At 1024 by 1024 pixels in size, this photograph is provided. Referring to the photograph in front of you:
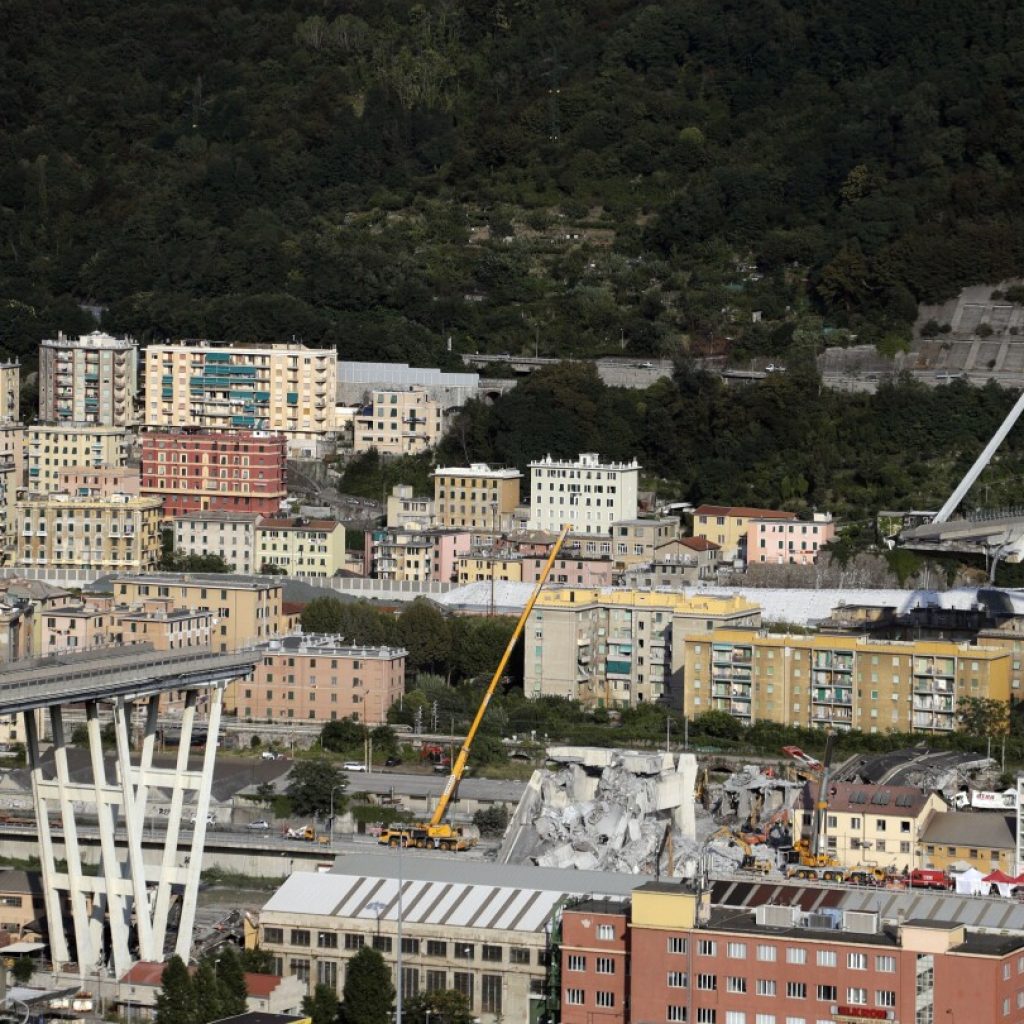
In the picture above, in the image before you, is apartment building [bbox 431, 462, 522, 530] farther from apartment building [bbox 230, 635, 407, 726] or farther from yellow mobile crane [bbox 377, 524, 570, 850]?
yellow mobile crane [bbox 377, 524, 570, 850]

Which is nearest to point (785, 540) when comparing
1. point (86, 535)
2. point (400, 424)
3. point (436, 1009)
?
point (400, 424)

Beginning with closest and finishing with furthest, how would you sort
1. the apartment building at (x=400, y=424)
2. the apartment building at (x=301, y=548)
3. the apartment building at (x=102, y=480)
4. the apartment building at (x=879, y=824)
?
1. the apartment building at (x=879, y=824)
2. the apartment building at (x=301, y=548)
3. the apartment building at (x=102, y=480)
4. the apartment building at (x=400, y=424)

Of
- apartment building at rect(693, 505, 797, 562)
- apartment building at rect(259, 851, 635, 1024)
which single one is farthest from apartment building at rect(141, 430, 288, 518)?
apartment building at rect(259, 851, 635, 1024)

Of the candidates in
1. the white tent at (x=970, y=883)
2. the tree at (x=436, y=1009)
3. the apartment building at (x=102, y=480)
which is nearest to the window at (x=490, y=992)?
the tree at (x=436, y=1009)

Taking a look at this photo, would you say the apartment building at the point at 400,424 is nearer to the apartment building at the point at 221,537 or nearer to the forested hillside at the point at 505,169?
the forested hillside at the point at 505,169

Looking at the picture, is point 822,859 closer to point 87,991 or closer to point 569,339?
point 87,991

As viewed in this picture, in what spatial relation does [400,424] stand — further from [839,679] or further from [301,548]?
[839,679]

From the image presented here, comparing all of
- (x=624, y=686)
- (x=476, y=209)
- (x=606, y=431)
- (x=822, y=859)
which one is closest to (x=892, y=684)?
(x=624, y=686)
